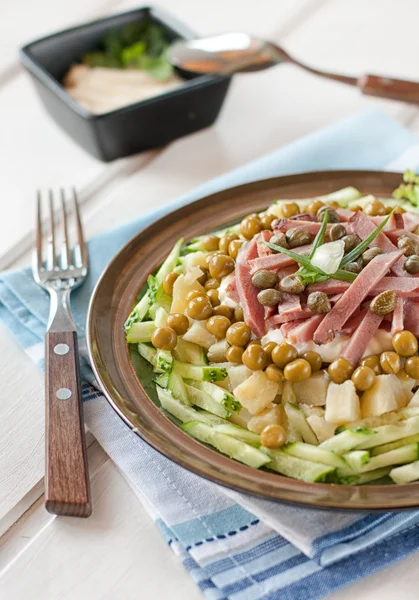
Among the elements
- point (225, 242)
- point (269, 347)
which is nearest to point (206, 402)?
point (269, 347)

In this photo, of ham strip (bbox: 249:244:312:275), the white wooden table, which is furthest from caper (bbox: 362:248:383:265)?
the white wooden table

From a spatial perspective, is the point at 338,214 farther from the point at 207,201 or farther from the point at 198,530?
the point at 198,530

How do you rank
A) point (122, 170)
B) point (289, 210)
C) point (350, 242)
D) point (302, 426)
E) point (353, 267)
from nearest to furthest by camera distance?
point (302, 426) → point (353, 267) → point (350, 242) → point (289, 210) → point (122, 170)

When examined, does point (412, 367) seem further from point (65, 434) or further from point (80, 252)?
point (80, 252)

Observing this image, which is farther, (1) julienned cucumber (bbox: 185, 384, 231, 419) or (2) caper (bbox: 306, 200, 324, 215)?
(2) caper (bbox: 306, 200, 324, 215)

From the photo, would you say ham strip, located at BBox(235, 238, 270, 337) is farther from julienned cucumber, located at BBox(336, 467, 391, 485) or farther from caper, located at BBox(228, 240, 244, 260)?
julienned cucumber, located at BBox(336, 467, 391, 485)
